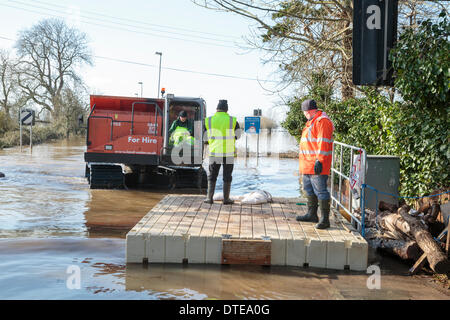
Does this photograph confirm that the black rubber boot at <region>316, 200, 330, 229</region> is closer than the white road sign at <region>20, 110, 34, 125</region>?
Yes

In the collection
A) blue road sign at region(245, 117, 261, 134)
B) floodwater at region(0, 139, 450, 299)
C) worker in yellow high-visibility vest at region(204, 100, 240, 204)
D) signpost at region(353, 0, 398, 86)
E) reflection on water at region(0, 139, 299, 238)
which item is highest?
signpost at region(353, 0, 398, 86)

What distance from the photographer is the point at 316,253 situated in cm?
600

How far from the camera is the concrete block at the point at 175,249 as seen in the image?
6020mm

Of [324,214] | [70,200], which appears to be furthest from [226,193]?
[70,200]

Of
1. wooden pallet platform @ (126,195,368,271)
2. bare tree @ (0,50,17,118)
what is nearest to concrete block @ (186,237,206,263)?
wooden pallet platform @ (126,195,368,271)

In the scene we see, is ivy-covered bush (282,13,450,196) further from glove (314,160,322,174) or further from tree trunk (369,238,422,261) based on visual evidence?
glove (314,160,322,174)

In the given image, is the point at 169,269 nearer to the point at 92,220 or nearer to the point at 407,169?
the point at 92,220

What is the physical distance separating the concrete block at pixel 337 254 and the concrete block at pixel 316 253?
6cm

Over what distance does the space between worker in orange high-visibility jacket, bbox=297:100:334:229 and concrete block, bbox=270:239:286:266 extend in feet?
2.81

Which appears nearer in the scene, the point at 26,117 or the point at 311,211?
the point at 311,211

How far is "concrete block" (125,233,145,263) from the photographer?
597cm

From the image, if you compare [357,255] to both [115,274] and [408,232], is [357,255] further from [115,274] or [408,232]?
[115,274]

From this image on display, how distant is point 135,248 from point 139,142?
7661 millimetres

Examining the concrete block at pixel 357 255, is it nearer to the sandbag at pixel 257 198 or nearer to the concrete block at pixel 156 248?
the concrete block at pixel 156 248
